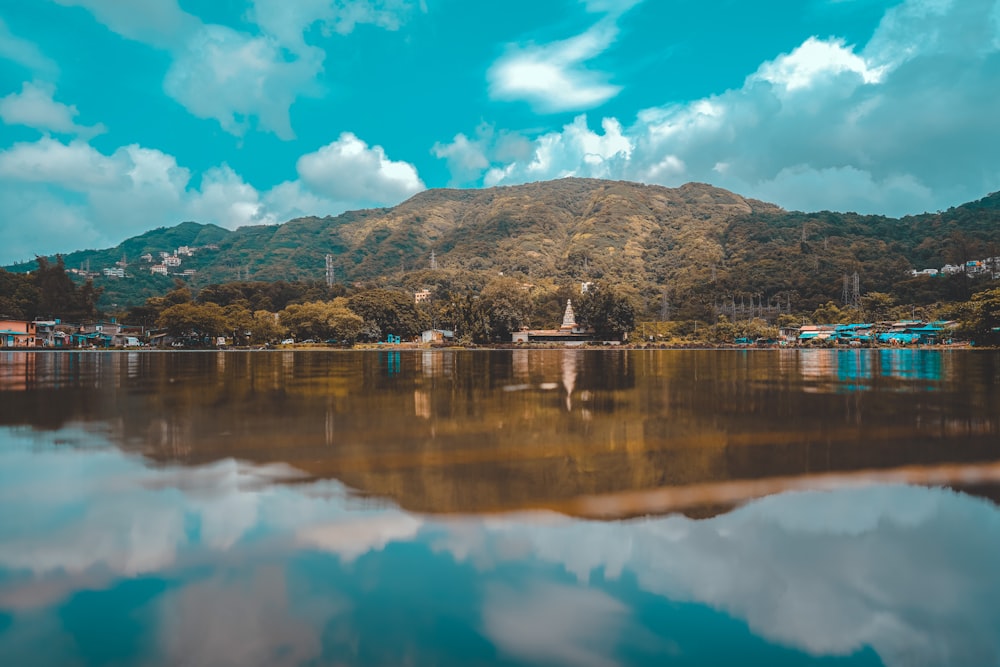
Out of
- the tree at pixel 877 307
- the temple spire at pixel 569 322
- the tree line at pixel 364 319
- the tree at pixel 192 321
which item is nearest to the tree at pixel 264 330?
the tree line at pixel 364 319

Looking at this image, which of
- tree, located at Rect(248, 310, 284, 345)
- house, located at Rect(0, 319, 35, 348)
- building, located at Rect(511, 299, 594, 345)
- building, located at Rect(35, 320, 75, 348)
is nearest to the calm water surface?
tree, located at Rect(248, 310, 284, 345)

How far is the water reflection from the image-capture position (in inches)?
190

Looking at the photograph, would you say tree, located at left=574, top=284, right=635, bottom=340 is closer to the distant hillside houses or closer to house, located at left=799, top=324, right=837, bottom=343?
house, located at left=799, top=324, right=837, bottom=343

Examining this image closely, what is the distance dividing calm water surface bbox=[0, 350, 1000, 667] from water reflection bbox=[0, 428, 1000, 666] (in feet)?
0.09

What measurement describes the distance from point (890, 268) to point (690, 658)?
589 ft

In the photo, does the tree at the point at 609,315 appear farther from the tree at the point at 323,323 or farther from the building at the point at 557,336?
the tree at the point at 323,323

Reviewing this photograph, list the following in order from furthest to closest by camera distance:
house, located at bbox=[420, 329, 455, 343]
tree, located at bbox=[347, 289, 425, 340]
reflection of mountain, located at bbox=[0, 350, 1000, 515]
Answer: house, located at bbox=[420, 329, 455, 343] < tree, located at bbox=[347, 289, 425, 340] < reflection of mountain, located at bbox=[0, 350, 1000, 515]

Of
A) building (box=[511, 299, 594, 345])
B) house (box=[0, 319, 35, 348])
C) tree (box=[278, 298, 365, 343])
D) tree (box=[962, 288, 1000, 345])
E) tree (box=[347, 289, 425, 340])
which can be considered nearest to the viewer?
tree (box=[962, 288, 1000, 345])

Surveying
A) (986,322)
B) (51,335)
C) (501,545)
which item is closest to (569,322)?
(986,322)

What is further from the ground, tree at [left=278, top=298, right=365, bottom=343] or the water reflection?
tree at [left=278, top=298, right=365, bottom=343]

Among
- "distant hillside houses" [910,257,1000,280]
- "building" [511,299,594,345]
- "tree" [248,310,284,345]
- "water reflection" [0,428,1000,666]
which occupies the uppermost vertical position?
"distant hillside houses" [910,257,1000,280]

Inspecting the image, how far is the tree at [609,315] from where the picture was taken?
109 metres

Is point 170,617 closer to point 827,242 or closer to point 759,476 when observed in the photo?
point 759,476

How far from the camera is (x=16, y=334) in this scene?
96.0 m
